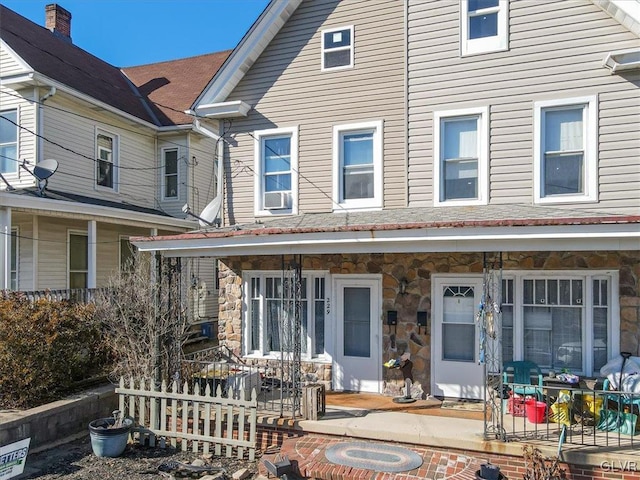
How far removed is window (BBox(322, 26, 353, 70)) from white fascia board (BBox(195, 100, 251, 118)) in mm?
1836

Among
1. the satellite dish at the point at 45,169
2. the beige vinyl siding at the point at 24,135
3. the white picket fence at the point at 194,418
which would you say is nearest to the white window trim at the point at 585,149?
the white picket fence at the point at 194,418

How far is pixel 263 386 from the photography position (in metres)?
8.59

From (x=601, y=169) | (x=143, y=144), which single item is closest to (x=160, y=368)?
(x=601, y=169)

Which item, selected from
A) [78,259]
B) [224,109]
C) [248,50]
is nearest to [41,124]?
[78,259]

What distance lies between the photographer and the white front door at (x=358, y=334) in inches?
347

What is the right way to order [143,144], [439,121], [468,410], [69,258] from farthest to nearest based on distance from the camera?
[143,144]
[69,258]
[439,121]
[468,410]

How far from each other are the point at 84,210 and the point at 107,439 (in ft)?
20.8

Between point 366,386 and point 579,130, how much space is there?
576cm

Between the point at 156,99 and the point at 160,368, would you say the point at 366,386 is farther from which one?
the point at 156,99

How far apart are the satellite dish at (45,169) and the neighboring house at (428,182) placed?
13.4 ft

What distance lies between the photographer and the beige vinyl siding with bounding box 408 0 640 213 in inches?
303

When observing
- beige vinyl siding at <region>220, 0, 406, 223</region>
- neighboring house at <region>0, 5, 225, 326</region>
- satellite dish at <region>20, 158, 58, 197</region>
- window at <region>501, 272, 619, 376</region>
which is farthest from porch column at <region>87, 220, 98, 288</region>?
window at <region>501, 272, 619, 376</region>

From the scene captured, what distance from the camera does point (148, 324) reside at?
26.9 ft

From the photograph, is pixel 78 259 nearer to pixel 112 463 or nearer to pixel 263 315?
pixel 263 315
